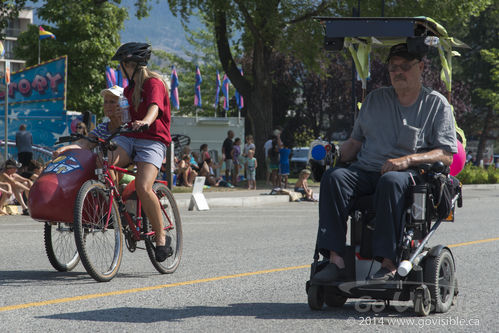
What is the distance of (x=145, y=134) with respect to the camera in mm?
6793

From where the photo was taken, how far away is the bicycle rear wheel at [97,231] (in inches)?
245

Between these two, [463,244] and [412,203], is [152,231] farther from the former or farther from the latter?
[463,244]

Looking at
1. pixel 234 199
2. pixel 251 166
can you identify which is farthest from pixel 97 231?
pixel 251 166

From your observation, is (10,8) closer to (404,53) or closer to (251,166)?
(251,166)

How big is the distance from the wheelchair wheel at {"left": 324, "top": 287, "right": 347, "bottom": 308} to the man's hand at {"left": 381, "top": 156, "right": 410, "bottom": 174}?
2.92 feet

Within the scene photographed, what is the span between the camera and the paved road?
4953 millimetres

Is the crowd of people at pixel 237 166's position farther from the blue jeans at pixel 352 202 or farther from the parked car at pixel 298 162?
the blue jeans at pixel 352 202

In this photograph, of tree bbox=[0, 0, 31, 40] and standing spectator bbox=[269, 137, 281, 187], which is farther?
standing spectator bbox=[269, 137, 281, 187]

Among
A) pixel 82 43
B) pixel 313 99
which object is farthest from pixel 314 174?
pixel 82 43

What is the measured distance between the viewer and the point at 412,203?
198 inches

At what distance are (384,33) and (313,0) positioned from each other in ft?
77.1

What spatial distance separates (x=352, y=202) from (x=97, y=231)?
2.31 m

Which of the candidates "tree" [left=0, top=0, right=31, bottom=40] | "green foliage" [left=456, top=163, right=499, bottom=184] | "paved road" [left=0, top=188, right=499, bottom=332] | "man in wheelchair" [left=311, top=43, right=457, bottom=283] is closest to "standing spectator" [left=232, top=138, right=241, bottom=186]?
"tree" [left=0, top=0, right=31, bottom=40]

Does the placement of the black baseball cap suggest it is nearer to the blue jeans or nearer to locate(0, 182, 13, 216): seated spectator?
the blue jeans
